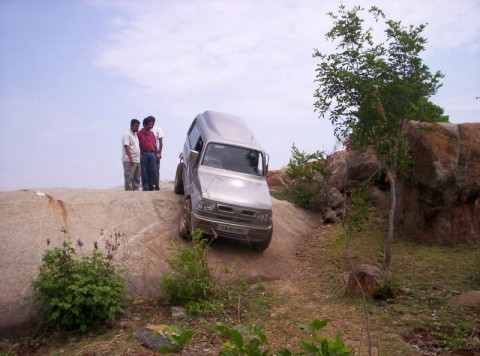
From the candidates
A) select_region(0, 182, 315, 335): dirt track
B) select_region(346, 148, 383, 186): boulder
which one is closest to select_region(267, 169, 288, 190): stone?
select_region(346, 148, 383, 186): boulder

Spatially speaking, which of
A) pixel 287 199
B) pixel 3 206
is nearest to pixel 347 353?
pixel 3 206

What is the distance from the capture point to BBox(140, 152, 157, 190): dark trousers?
12.4m

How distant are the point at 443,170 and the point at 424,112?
1798 millimetres

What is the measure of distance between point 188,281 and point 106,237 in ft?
8.90

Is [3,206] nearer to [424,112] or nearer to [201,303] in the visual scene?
[201,303]

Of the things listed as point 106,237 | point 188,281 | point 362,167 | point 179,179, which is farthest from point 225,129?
point 362,167

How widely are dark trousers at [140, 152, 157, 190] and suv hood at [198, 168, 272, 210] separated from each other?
9.24 ft

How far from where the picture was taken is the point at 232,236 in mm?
9258

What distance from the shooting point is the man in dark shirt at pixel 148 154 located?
12.3 m

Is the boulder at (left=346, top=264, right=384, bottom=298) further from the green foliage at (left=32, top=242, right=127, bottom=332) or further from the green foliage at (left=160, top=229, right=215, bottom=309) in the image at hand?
the green foliage at (left=32, top=242, right=127, bottom=332)

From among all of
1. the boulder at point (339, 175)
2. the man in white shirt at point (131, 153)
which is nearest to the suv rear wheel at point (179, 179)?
the man in white shirt at point (131, 153)

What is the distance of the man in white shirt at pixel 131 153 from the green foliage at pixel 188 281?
5096 mm

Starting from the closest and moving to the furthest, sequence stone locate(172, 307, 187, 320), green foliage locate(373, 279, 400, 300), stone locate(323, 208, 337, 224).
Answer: stone locate(172, 307, 187, 320) → green foliage locate(373, 279, 400, 300) → stone locate(323, 208, 337, 224)

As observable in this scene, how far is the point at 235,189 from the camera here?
377 inches
